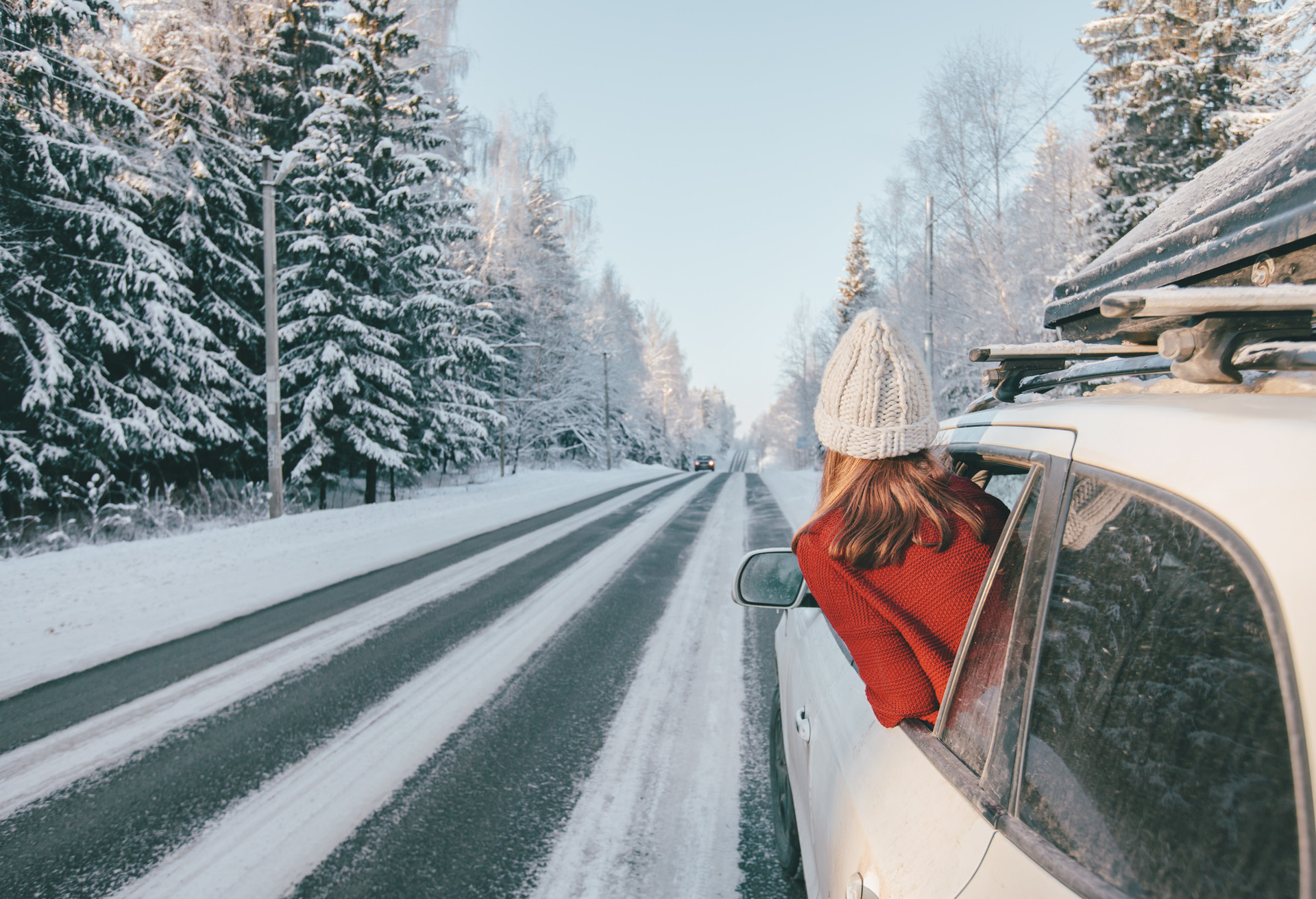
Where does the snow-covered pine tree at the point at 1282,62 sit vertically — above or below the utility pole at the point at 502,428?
above

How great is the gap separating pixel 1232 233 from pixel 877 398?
719 mm

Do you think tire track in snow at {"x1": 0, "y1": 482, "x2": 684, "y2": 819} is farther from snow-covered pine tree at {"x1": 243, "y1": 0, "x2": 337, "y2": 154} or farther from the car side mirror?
snow-covered pine tree at {"x1": 243, "y1": 0, "x2": 337, "y2": 154}

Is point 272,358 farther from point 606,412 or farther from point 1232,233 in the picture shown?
point 606,412

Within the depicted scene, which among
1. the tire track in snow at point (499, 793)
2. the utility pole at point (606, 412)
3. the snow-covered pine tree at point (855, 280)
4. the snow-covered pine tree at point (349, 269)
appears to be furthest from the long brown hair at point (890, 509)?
the snow-covered pine tree at point (855, 280)

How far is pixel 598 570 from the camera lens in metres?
8.30

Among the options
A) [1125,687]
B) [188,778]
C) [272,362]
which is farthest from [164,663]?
[272,362]

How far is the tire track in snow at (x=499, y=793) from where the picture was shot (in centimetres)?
253

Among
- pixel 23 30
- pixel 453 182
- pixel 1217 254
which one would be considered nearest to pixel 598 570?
pixel 1217 254

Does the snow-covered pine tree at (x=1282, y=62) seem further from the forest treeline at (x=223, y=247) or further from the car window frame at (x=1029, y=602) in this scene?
the forest treeline at (x=223, y=247)

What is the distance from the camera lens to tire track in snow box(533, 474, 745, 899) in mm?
2520

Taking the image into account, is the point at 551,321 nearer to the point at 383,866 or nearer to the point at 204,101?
the point at 204,101

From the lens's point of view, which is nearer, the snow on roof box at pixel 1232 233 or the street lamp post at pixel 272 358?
the snow on roof box at pixel 1232 233

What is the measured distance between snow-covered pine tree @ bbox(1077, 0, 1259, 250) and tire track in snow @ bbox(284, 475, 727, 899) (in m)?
16.1

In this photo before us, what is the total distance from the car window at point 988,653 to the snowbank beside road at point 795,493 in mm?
7202
